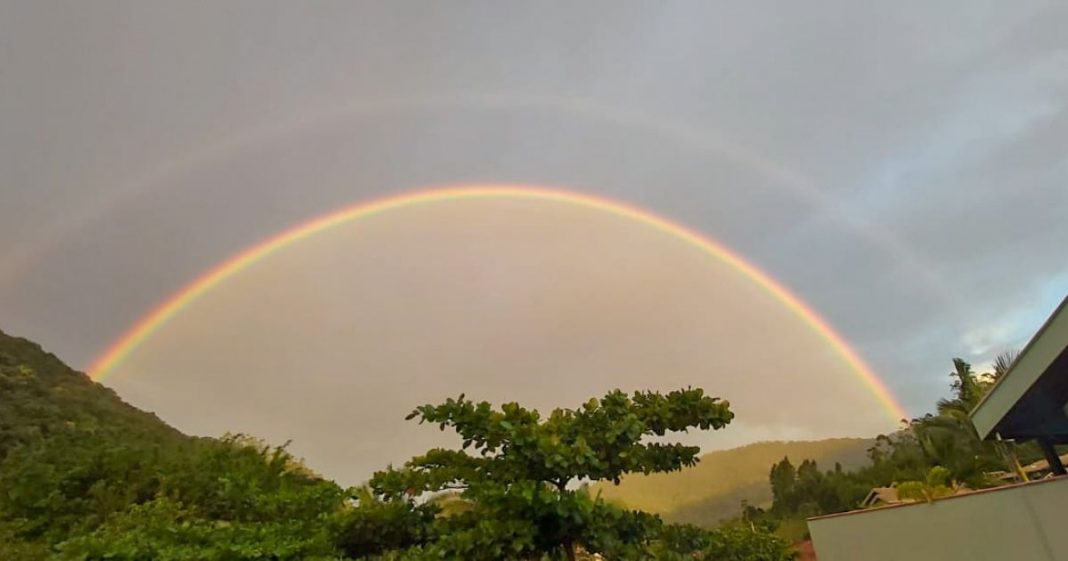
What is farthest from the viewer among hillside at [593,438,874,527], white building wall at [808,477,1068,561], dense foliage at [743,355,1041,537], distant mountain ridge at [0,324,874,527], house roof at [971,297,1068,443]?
hillside at [593,438,874,527]

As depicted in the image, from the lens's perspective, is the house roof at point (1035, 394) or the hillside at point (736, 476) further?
the hillside at point (736, 476)

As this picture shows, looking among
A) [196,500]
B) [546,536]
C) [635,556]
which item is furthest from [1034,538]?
[196,500]

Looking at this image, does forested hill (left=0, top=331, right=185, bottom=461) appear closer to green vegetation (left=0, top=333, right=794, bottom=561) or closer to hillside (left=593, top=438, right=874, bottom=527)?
green vegetation (left=0, top=333, right=794, bottom=561)

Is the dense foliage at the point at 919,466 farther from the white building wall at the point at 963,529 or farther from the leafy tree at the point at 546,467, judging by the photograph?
the leafy tree at the point at 546,467

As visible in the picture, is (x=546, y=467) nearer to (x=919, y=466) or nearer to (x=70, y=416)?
(x=70, y=416)

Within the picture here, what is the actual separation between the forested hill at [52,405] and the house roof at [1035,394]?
1661cm

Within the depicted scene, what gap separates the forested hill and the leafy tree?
1337 centimetres

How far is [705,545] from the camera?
500 cm

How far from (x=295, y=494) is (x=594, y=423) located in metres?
6.46

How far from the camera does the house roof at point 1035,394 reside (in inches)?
205

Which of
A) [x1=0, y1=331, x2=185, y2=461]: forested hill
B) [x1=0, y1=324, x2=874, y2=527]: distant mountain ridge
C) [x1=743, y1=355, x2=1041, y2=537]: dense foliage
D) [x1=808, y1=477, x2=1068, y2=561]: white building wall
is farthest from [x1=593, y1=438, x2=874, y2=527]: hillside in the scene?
[x1=808, y1=477, x2=1068, y2=561]: white building wall

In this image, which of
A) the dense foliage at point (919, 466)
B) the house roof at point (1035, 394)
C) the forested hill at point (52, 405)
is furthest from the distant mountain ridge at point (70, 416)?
the dense foliage at point (919, 466)

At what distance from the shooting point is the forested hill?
758 inches

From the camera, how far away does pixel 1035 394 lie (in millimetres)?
5898
